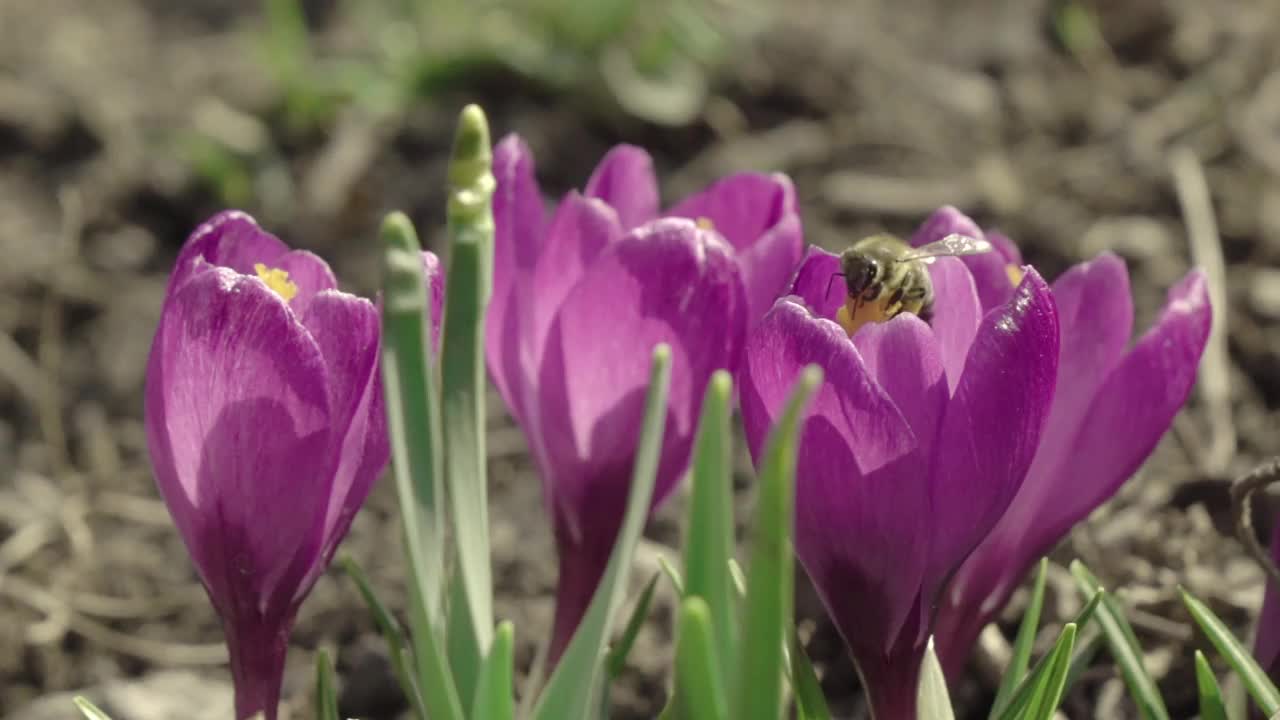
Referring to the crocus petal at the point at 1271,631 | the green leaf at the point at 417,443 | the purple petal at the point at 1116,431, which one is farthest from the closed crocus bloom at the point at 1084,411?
the green leaf at the point at 417,443

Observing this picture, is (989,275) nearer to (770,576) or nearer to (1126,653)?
(1126,653)

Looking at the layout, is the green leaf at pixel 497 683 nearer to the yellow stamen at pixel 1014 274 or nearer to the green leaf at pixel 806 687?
the green leaf at pixel 806 687

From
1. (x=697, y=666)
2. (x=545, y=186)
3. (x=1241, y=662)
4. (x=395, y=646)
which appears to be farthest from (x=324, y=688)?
(x=545, y=186)

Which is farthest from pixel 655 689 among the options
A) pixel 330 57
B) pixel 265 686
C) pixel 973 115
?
pixel 330 57

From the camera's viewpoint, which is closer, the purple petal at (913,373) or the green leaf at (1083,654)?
the purple petal at (913,373)

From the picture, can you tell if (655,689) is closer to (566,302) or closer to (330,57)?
(566,302)

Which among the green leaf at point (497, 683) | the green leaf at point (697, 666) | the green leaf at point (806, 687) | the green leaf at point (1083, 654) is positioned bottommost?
the green leaf at point (1083, 654)

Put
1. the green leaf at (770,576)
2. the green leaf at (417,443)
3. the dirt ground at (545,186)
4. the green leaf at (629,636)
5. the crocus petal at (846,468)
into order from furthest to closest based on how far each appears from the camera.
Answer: the dirt ground at (545,186) < the green leaf at (629,636) < the crocus petal at (846,468) < the green leaf at (417,443) < the green leaf at (770,576)
